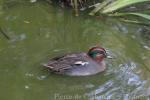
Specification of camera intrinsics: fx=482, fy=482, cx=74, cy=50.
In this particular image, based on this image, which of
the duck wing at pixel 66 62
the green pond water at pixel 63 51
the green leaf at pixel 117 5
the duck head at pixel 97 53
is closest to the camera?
the green pond water at pixel 63 51

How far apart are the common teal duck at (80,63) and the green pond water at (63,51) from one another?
8 centimetres

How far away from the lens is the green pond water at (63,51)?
18.7 feet

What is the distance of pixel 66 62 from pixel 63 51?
48 centimetres

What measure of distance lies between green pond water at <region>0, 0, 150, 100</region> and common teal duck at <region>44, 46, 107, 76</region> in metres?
0.08

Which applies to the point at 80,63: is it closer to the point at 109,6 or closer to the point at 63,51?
the point at 63,51

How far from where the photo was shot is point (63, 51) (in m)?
6.50

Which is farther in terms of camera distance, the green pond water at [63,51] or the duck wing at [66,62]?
the duck wing at [66,62]

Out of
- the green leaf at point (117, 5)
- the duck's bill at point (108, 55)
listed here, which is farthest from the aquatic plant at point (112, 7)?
the duck's bill at point (108, 55)

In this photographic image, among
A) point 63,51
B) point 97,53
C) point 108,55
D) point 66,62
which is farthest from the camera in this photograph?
point 63,51

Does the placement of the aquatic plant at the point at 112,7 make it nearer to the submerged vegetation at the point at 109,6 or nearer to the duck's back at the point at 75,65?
the submerged vegetation at the point at 109,6

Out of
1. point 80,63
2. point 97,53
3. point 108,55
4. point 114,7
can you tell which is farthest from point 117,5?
point 80,63

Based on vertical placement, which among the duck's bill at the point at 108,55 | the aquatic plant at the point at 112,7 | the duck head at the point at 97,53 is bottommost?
the duck's bill at the point at 108,55

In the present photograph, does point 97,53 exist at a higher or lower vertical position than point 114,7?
lower

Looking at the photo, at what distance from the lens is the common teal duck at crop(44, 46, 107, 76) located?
6020mm
